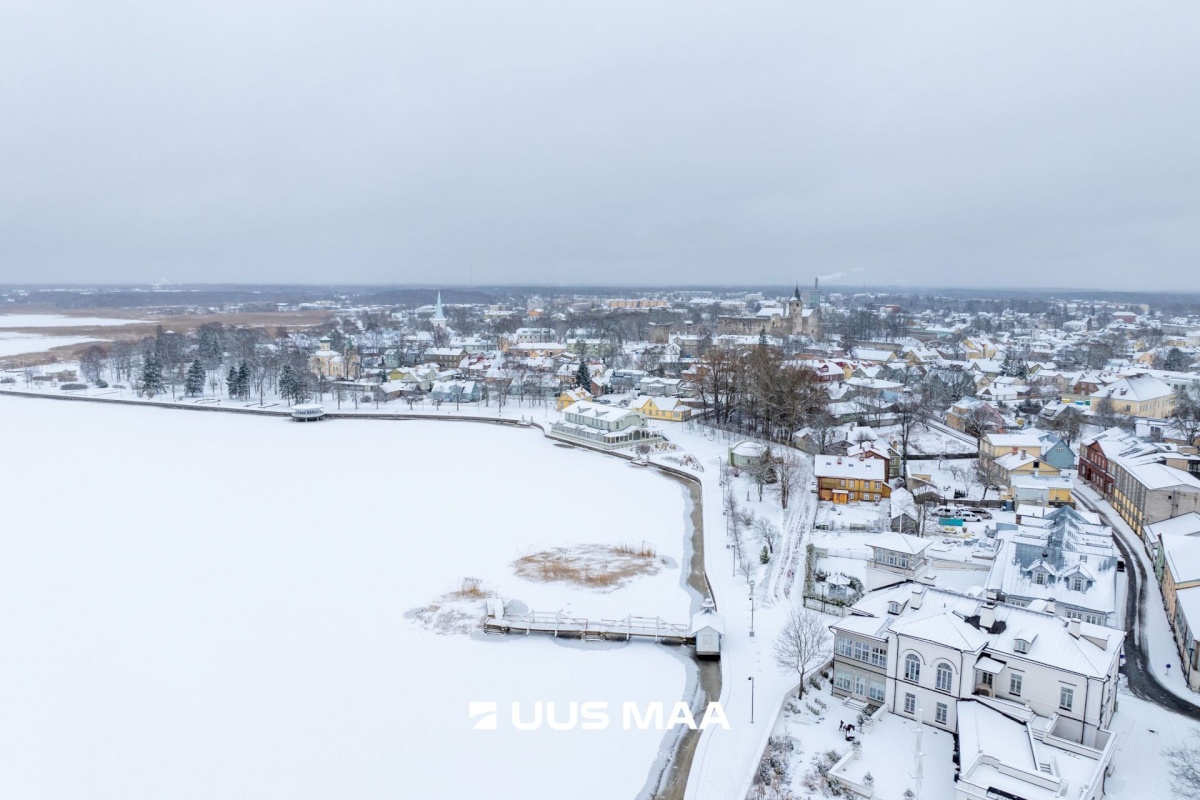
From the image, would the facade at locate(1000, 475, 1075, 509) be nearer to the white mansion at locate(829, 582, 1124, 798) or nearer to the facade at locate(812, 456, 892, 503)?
the facade at locate(812, 456, 892, 503)

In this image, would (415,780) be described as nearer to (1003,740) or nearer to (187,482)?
(1003,740)

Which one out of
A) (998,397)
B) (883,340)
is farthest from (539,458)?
(883,340)

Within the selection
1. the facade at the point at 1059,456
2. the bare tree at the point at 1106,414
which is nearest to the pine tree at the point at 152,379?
the facade at the point at 1059,456

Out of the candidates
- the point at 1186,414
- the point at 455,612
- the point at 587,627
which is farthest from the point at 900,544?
the point at 1186,414

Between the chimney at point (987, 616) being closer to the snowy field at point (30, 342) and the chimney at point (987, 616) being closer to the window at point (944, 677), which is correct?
the window at point (944, 677)

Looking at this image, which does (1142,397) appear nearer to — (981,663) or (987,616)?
(987,616)

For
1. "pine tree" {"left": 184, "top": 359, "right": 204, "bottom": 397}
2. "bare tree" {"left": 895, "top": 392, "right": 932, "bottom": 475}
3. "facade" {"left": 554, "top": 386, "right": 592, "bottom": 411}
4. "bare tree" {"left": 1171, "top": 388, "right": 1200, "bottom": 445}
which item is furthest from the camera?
"pine tree" {"left": 184, "top": 359, "right": 204, "bottom": 397}

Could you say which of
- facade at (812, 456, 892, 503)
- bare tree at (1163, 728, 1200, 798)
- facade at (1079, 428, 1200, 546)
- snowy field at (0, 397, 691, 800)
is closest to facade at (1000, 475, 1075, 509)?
facade at (1079, 428, 1200, 546)
